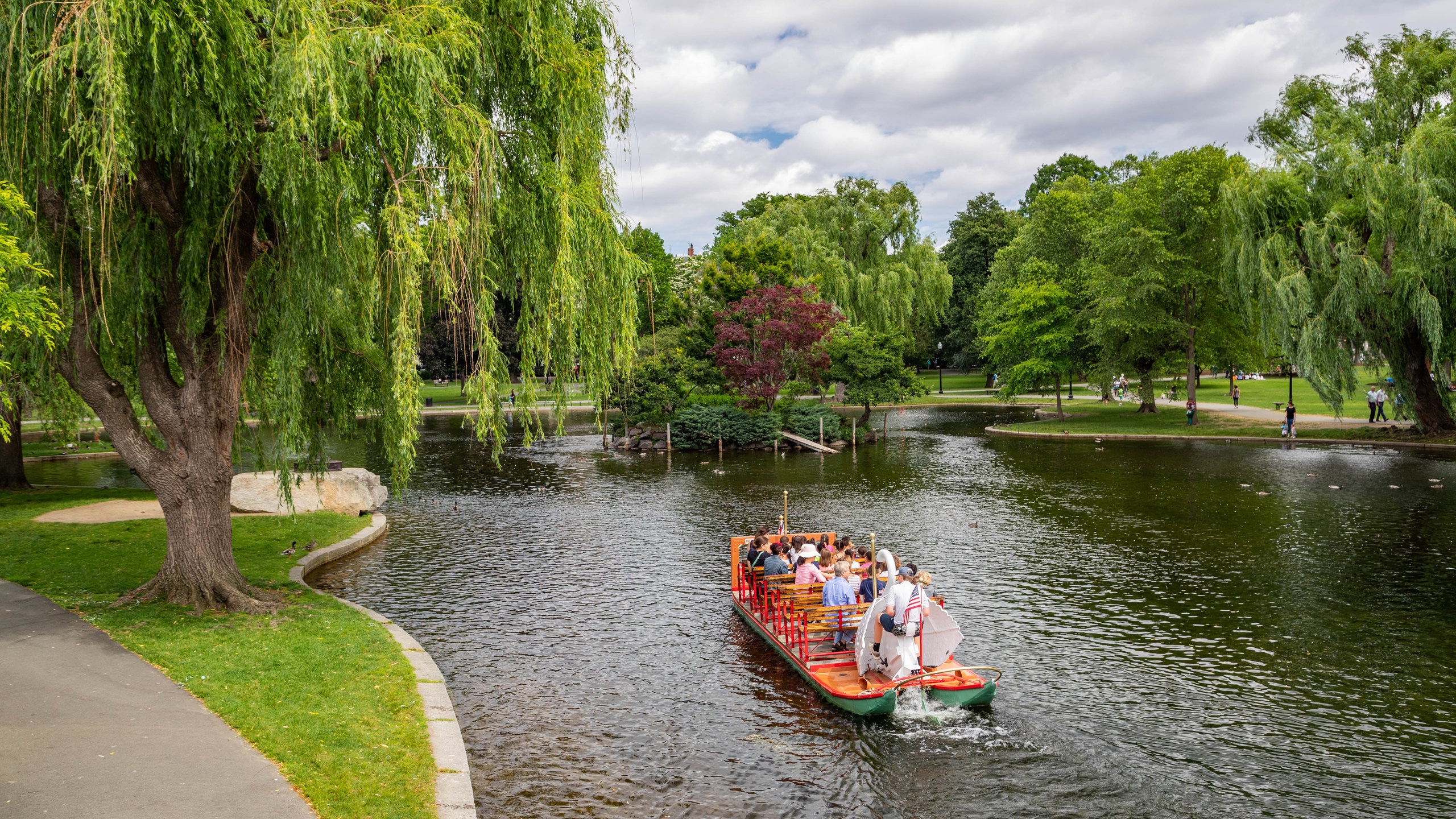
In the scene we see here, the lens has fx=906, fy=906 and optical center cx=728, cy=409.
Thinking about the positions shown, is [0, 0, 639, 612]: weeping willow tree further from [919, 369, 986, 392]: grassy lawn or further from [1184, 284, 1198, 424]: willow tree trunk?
[919, 369, 986, 392]: grassy lawn

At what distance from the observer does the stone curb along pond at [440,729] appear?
8.76 m

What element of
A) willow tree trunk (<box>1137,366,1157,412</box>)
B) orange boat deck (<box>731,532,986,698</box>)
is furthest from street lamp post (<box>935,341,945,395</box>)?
orange boat deck (<box>731,532,986,698</box>)

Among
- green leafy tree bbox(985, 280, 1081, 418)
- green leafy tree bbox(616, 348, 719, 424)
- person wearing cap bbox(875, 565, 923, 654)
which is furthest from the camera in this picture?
green leafy tree bbox(985, 280, 1081, 418)

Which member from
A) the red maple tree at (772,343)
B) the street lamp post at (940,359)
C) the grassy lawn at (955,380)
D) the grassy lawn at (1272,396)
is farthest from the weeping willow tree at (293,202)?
the grassy lawn at (955,380)

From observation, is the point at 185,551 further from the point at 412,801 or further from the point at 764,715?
the point at 764,715

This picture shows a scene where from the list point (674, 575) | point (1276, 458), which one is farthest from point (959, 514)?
point (1276, 458)

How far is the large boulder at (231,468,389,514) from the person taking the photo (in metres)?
25.3

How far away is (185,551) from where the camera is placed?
13945mm

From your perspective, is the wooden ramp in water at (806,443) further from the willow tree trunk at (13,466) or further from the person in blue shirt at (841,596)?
the willow tree trunk at (13,466)

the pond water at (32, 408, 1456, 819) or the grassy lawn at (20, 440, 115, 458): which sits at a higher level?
the grassy lawn at (20, 440, 115, 458)

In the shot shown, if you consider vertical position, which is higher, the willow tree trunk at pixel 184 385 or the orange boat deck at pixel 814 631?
the willow tree trunk at pixel 184 385

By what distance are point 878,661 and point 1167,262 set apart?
39.8 metres

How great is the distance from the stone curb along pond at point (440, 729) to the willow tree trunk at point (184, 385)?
251 centimetres

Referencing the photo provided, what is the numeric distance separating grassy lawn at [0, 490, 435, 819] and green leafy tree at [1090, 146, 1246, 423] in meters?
40.6
